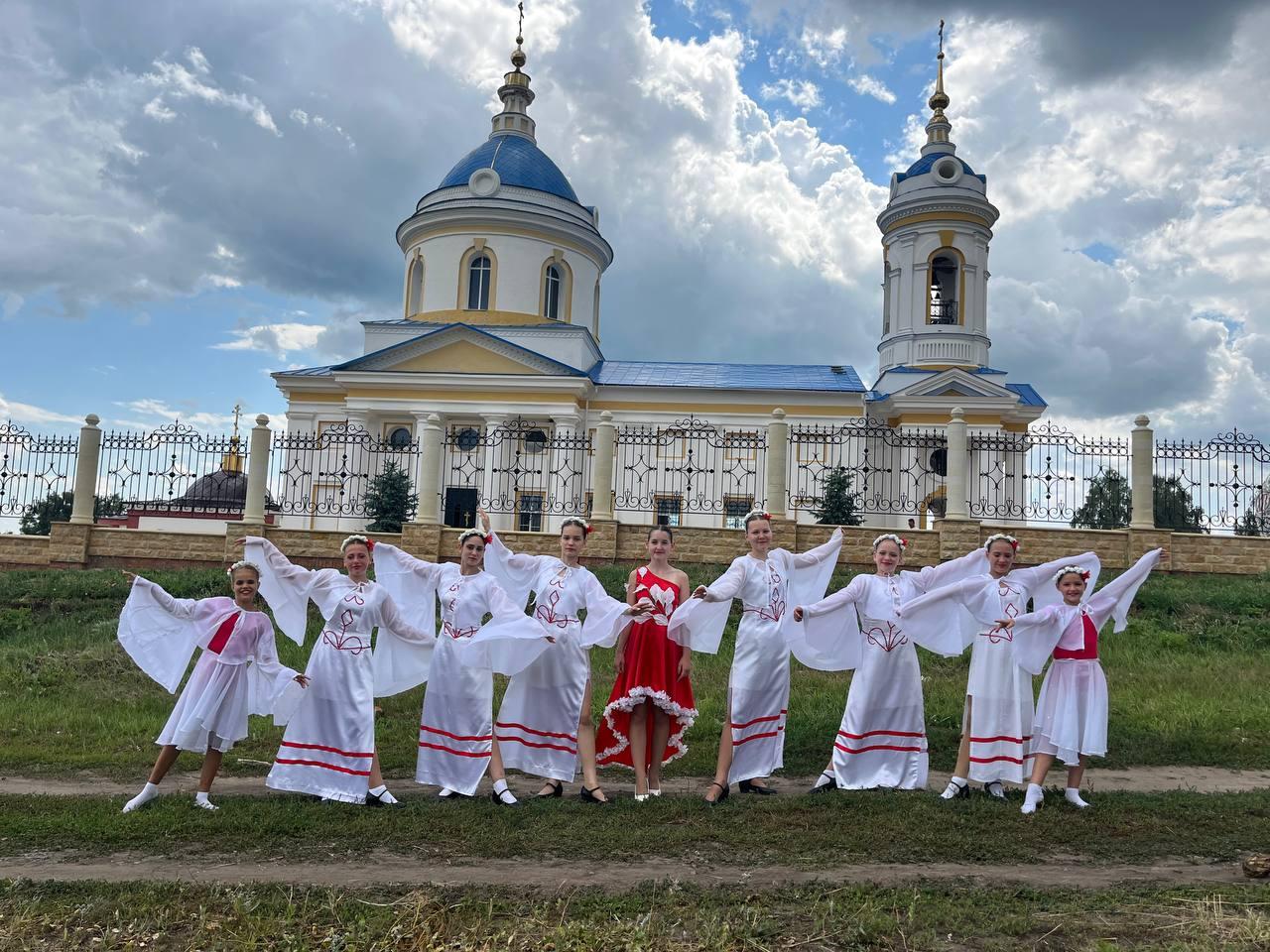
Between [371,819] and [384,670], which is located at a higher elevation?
[384,670]

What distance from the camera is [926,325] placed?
29766 mm

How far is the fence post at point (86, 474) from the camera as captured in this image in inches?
609

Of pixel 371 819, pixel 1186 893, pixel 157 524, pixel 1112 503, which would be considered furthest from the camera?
pixel 157 524

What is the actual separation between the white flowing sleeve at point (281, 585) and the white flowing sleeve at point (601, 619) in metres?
1.83

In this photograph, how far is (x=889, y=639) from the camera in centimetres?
646

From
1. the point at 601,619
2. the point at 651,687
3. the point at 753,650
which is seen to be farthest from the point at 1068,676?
the point at 601,619

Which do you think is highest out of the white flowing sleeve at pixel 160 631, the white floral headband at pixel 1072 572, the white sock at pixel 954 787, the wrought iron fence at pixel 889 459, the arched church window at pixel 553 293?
the arched church window at pixel 553 293

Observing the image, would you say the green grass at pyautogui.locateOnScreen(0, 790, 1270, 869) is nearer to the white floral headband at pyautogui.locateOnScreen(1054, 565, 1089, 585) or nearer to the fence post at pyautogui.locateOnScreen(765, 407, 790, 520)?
the white floral headband at pyautogui.locateOnScreen(1054, 565, 1089, 585)

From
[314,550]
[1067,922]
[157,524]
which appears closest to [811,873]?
[1067,922]

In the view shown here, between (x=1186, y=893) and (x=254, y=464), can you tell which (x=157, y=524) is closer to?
(x=254, y=464)

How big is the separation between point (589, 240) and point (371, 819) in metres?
28.6

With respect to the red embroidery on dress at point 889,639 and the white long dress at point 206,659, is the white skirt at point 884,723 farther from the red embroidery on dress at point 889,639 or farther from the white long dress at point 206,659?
the white long dress at point 206,659

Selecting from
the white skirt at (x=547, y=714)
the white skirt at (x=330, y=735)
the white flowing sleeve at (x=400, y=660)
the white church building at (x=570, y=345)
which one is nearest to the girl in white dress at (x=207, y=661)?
the white skirt at (x=330, y=735)

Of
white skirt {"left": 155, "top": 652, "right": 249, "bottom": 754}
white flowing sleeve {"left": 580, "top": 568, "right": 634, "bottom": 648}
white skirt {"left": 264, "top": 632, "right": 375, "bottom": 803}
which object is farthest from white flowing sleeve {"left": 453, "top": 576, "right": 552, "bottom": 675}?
white skirt {"left": 155, "top": 652, "right": 249, "bottom": 754}
